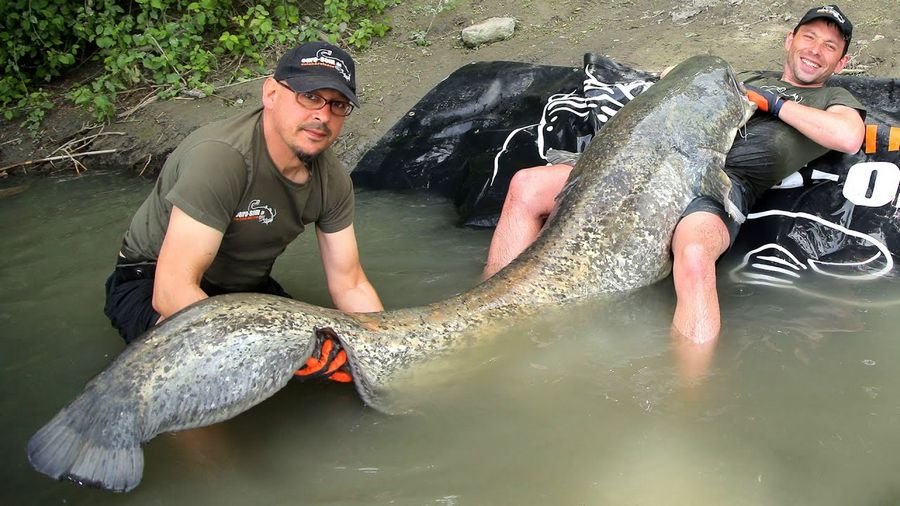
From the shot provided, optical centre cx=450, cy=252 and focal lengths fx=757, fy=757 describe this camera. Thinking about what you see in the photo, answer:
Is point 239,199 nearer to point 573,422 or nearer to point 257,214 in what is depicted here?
point 257,214

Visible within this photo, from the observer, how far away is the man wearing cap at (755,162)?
3246 mm

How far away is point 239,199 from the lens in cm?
271

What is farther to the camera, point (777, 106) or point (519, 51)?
point (519, 51)

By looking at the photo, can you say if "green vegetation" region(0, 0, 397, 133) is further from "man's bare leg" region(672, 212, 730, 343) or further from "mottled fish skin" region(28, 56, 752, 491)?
"man's bare leg" region(672, 212, 730, 343)

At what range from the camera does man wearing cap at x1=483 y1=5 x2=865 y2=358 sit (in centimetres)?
325

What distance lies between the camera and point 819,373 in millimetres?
2963

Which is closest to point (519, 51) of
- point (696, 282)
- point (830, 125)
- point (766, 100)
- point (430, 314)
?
point (766, 100)

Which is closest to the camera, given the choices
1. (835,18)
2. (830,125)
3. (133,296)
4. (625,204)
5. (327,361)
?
(327,361)

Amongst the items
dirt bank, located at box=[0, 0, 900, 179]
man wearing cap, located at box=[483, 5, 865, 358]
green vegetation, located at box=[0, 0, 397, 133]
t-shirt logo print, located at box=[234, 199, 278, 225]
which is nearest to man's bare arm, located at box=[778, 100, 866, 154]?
man wearing cap, located at box=[483, 5, 865, 358]

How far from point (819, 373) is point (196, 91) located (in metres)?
5.50

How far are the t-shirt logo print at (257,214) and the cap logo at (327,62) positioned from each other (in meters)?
0.55

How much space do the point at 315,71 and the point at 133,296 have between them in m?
1.24

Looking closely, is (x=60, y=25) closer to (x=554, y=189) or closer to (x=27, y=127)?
(x=27, y=127)

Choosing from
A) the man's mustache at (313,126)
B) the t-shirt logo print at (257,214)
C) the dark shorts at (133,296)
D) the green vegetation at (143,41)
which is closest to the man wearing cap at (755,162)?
the t-shirt logo print at (257,214)
